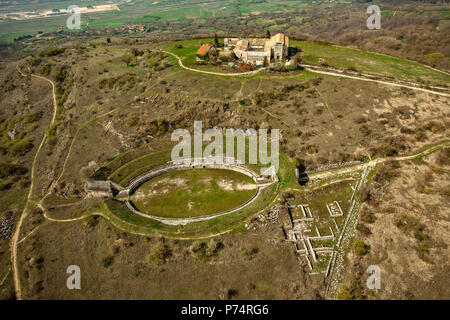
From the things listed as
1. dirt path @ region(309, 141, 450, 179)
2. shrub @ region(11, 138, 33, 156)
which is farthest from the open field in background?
shrub @ region(11, 138, 33, 156)

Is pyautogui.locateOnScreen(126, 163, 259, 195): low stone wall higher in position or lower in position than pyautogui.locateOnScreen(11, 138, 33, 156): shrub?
lower

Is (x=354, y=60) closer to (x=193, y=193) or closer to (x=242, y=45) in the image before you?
(x=242, y=45)

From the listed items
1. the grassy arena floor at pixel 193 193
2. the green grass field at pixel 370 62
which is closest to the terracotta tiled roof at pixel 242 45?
the green grass field at pixel 370 62

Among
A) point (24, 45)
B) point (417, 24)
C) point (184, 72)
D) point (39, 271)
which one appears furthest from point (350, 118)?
point (24, 45)

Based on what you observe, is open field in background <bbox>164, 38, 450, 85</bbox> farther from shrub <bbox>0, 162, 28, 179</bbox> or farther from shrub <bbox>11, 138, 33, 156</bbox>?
shrub <bbox>0, 162, 28, 179</bbox>

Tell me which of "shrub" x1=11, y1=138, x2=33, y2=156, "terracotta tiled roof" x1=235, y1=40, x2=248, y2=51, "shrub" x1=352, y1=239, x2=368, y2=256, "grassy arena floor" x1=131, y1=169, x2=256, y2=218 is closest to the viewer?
"shrub" x1=352, y1=239, x2=368, y2=256

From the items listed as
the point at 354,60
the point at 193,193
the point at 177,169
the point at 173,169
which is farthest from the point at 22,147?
the point at 354,60

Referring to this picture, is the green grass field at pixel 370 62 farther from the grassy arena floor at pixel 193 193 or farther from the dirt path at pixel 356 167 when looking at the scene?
the grassy arena floor at pixel 193 193

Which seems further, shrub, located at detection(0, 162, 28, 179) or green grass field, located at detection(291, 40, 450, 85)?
green grass field, located at detection(291, 40, 450, 85)

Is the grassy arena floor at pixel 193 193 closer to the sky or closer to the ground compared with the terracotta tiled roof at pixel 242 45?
Answer: closer to the ground
